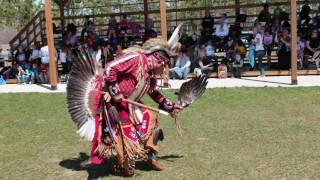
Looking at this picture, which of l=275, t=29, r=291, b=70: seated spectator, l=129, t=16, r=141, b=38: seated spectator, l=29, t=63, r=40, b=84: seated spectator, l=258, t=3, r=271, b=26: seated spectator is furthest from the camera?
l=129, t=16, r=141, b=38: seated spectator

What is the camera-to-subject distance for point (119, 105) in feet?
18.7

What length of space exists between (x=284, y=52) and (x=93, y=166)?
10717 millimetres

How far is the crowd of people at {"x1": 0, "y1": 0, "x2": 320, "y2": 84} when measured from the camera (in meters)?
15.8

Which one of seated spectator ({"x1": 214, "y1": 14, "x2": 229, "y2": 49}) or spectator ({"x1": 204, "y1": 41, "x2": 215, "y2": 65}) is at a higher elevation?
seated spectator ({"x1": 214, "y1": 14, "x2": 229, "y2": 49})

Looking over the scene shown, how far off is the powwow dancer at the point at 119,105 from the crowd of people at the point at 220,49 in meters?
9.18

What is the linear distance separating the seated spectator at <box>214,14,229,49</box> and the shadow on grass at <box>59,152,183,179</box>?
1097 centimetres

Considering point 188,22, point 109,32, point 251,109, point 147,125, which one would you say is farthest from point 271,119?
point 188,22

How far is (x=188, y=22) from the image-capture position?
2116cm

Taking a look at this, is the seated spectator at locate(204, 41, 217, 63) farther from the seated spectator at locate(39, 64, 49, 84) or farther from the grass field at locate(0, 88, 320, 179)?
the seated spectator at locate(39, 64, 49, 84)

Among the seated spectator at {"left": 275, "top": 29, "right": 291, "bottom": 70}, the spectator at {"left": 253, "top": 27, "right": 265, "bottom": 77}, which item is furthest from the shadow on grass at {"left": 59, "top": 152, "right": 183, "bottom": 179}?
the seated spectator at {"left": 275, "top": 29, "right": 291, "bottom": 70}

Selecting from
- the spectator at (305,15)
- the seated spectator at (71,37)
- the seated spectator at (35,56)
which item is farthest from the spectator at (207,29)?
the seated spectator at (35,56)

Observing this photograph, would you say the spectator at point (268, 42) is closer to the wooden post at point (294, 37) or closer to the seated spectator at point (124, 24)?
the wooden post at point (294, 37)

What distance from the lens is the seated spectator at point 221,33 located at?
17.2m

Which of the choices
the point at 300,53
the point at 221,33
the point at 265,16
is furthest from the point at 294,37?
the point at 265,16
